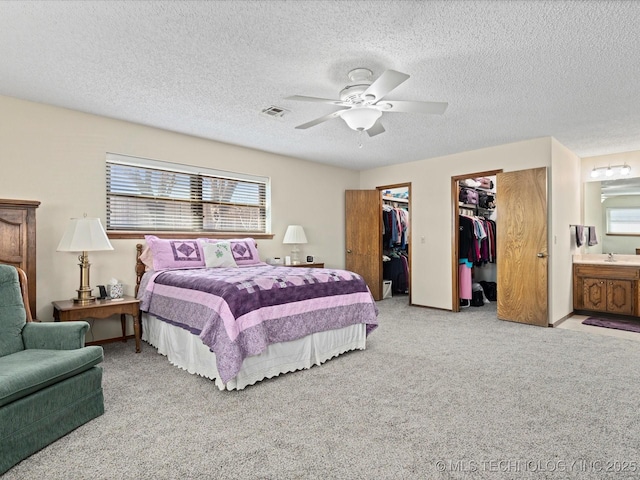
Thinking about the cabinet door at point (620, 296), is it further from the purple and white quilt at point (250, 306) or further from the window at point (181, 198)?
the window at point (181, 198)

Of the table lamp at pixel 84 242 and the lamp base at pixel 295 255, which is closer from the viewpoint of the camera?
the table lamp at pixel 84 242

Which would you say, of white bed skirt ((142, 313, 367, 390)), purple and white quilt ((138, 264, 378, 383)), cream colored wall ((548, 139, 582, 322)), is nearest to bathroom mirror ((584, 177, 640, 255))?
cream colored wall ((548, 139, 582, 322))

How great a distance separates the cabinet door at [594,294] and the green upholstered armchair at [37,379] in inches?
231

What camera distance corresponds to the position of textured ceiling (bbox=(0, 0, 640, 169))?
6.88 feet

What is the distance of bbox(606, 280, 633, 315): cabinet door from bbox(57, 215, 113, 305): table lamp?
617 centimetres

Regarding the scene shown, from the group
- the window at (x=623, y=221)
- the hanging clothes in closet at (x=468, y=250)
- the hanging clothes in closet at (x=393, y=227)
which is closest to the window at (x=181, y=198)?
the hanging clothes in closet at (x=393, y=227)

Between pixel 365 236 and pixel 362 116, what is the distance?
360cm

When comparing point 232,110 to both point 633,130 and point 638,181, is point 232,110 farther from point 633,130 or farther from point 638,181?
point 638,181

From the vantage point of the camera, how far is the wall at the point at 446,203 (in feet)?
15.4

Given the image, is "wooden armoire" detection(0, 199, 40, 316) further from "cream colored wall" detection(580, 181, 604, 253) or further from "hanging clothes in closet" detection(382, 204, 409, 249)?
"cream colored wall" detection(580, 181, 604, 253)

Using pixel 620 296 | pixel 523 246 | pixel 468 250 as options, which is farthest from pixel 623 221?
pixel 468 250

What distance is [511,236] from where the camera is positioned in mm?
4824

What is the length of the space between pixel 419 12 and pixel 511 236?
3.60 meters

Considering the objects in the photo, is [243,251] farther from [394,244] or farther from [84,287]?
[394,244]
